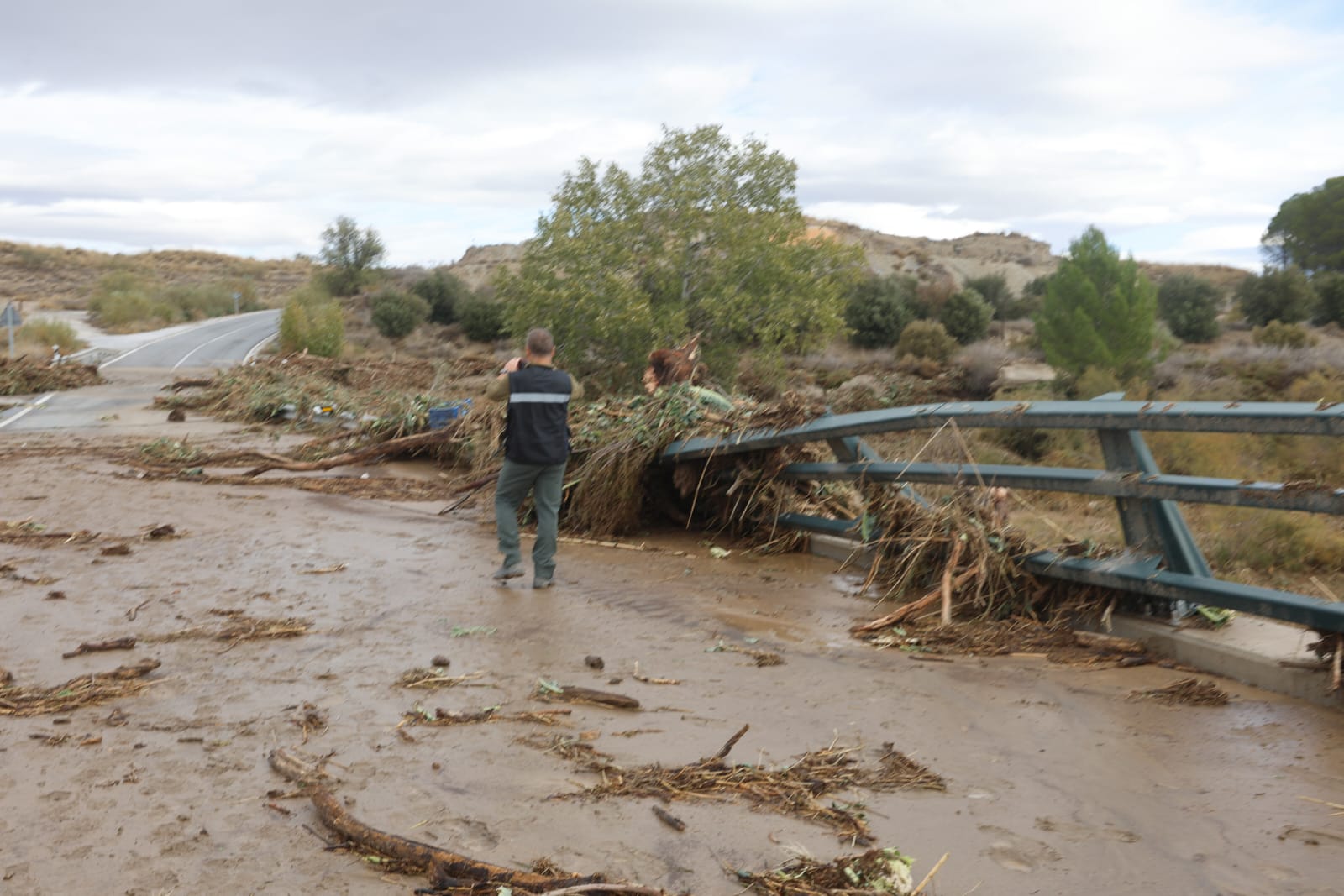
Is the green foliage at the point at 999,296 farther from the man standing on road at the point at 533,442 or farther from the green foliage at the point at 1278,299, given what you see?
the man standing on road at the point at 533,442

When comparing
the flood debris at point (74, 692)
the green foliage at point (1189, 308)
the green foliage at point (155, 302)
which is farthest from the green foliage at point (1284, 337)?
the green foliage at point (155, 302)

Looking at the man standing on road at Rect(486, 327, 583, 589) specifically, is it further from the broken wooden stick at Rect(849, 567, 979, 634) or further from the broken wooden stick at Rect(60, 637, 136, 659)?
the broken wooden stick at Rect(60, 637, 136, 659)

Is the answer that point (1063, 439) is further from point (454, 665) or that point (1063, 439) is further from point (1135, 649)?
point (454, 665)

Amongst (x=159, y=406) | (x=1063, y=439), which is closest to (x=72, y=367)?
(x=159, y=406)

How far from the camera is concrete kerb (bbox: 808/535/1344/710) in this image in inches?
Result: 204

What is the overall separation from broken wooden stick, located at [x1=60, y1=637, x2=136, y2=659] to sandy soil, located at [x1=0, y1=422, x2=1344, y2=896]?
6 centimetres

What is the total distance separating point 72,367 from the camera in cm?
2867

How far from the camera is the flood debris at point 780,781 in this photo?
Answer: 3.88 meters

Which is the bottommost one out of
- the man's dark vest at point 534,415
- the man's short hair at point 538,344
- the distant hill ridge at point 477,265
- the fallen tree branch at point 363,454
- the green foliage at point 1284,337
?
the fallen tree branch at point 363,454

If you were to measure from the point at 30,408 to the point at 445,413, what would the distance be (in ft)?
42.4

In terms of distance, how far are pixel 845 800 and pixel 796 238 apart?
72.8ft

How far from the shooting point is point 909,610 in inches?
265

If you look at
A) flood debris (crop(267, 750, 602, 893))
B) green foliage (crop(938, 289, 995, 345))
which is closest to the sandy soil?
flood debris (crop(267, 750, 602, 893))

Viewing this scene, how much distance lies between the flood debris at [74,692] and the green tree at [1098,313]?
28.1 metres
